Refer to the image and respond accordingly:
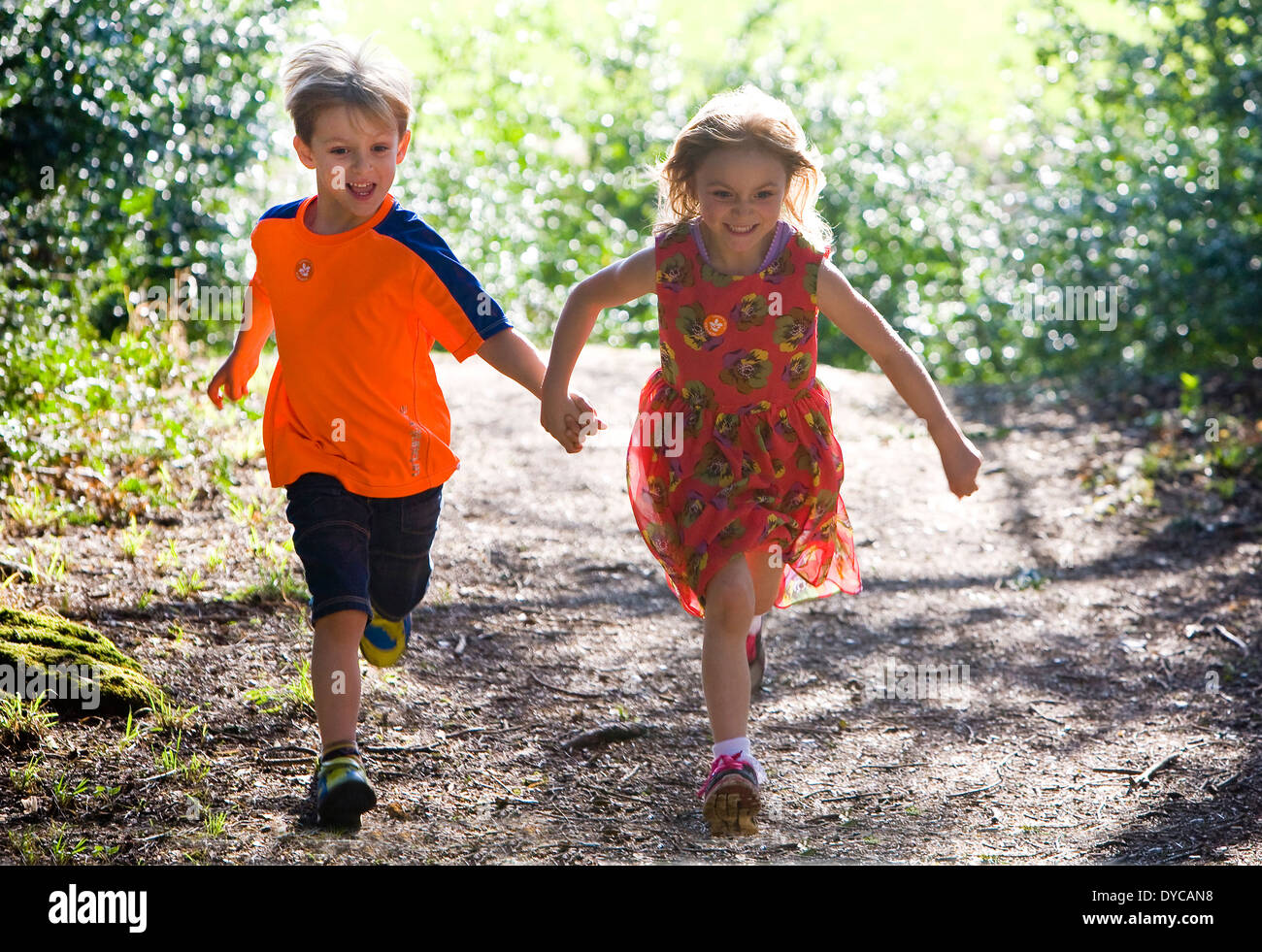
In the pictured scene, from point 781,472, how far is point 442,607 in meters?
1.59

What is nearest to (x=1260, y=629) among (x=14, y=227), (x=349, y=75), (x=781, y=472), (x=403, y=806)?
(x=781, y=472)

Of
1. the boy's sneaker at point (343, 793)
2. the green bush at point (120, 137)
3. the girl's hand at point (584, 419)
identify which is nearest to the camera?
the boy's sneaker at point (343, 793)

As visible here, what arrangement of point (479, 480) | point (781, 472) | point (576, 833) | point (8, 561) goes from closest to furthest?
point (576, 833) < point (781, 472) < point (8, 561) < point (479, 480)

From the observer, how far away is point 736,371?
11.0 feet

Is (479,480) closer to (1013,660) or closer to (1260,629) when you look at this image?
(1013,660)

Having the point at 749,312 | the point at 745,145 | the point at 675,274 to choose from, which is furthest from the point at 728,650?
the point at 745,145

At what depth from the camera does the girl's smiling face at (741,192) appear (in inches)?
127

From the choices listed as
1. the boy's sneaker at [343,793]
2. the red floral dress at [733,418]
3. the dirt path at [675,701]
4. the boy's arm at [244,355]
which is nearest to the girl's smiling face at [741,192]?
the red floral dress at [733,418]

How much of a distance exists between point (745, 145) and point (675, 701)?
1.67 meters

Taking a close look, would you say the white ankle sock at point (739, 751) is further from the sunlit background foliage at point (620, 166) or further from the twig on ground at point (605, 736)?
the sunlit background foliage at point (620, 166)

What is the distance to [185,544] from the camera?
4688 millimetres

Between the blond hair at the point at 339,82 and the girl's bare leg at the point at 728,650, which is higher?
the blond hair at the point at 339,82

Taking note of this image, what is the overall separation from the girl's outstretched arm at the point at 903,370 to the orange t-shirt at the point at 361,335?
83 centimetres

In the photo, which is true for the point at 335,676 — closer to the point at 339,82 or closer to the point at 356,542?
the point at 356,542
